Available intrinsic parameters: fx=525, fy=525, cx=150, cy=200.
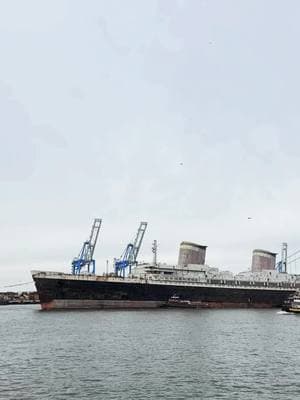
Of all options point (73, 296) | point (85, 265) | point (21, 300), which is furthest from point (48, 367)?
point (21, 300)

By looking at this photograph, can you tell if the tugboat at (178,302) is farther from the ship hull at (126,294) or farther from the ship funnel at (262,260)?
the ship funnel at (262,260)

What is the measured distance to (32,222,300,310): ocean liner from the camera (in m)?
97.4

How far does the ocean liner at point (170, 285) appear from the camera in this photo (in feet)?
320

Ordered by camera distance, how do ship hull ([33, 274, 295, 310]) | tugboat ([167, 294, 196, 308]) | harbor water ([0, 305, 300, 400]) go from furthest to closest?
tugboat ([167, 294, 196, 308]) → ship hull ([33, 274, 295, 310]) → harbor water ([0, 305, 300, 400])

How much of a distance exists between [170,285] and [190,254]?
1469cm

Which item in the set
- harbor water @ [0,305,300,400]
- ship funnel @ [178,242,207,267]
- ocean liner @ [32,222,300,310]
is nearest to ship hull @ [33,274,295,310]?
ocean liner @ [32,222,300,310]

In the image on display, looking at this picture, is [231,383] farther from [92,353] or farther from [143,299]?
[143,299]

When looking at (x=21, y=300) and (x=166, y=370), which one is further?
(x=21, y=300)

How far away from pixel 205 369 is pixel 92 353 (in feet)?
34.6

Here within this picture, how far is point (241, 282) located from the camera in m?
116

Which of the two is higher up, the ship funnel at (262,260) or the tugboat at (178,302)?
the ship funnel at (262,260)

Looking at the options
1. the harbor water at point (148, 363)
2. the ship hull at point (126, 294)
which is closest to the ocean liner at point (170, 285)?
the ship hull at point (126, 294)

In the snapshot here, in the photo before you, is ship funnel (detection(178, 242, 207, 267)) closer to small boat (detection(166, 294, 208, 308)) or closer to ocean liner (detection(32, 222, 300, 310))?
ocean liner (detection(32, 222, 300, 310))

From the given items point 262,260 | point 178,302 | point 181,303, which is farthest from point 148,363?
point 262,260
